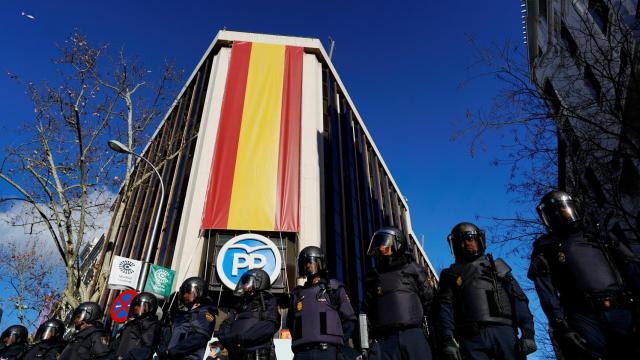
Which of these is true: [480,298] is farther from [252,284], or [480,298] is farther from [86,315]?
[86,315]

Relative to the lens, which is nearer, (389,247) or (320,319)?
(320,319)

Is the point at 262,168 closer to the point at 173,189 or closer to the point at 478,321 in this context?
the point at 173,189

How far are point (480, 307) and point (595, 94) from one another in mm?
13837

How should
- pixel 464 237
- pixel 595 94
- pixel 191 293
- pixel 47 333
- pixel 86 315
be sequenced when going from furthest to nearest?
pixel 595 94, pixel 47 333, pixel 86 315, pixel 191 293, pixel 464 237

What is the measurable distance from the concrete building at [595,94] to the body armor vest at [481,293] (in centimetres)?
260

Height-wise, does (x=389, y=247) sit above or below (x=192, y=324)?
above

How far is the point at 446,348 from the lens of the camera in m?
4.20

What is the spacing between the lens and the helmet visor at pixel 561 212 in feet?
14.7

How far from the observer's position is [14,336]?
9.35 metres

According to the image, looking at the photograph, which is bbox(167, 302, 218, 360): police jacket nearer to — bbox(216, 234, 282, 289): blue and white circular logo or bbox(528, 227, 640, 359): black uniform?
bbox(528, 227, 640, 359): black uniform

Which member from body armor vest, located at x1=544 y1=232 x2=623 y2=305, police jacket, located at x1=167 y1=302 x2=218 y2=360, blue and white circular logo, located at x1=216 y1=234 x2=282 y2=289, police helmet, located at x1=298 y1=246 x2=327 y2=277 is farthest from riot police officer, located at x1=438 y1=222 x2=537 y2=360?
blue and white circular logo, located at x1=216 y1=234 x2=282 y2=289

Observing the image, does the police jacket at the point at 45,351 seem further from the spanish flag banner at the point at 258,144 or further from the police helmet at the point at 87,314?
the spanish flag banner at the point at 258,144

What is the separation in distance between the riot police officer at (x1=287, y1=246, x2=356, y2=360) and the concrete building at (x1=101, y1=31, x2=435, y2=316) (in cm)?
889

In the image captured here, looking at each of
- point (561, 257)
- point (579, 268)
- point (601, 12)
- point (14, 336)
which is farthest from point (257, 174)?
point (579, 268)
